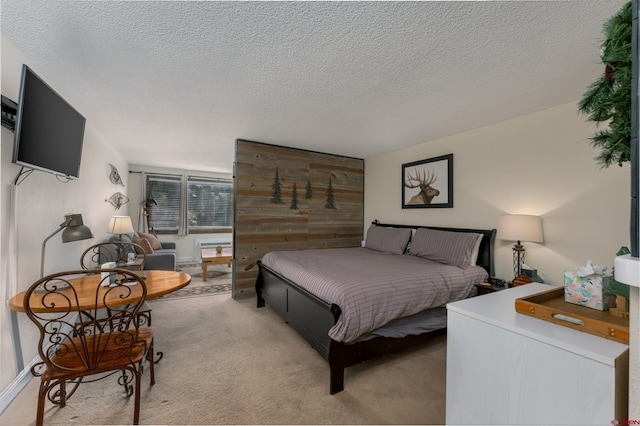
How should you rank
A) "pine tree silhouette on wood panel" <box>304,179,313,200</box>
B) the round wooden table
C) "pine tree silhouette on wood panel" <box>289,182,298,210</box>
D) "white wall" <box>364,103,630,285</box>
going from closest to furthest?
the round wooden table → "white wall" <box>364,103,630,285</box> → "pine tree silhouette on wood panel" <box>289,182,298,210</box> → "pine tree silhouette on wood panel" <box>304,179,313,200</box>

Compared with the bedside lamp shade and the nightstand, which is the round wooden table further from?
the nightstand

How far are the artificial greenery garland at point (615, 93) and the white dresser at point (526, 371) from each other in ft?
2.01

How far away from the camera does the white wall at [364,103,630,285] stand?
7.83 ft

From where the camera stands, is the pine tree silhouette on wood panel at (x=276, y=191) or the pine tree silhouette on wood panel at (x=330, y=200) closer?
the pine tree silhouette on wood panel at (x=276, y=191)

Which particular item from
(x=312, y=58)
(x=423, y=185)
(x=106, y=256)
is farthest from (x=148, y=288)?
(x=423, y=185)

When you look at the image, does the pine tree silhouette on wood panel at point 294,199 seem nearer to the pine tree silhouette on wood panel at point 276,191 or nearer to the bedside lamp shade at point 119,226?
the pine tree silhouette on wood panel at point 276,191

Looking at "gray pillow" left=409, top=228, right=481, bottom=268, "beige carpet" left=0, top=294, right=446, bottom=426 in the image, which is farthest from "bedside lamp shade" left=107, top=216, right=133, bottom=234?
"gray pillow" left=409, top=228, right=481, bottom=268

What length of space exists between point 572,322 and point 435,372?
146 cm

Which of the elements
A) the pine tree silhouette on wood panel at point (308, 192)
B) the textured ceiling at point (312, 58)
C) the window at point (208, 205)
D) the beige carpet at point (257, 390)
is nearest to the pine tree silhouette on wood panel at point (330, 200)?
the pine tree silhouette on wood panel at point (308, 192)

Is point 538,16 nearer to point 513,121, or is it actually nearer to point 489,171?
point 513,121

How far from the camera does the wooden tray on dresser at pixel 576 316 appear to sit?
0.92 m

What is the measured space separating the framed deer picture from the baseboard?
14.6 ft

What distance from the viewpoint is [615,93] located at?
0.75 metres

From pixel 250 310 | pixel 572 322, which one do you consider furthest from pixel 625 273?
pixel 250 310
